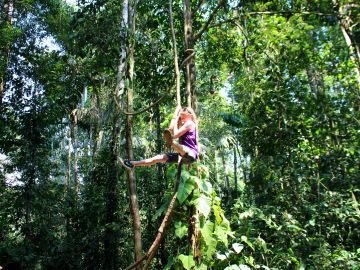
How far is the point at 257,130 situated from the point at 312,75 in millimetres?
2336

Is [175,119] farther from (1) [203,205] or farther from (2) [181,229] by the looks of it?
(2) [181,229]

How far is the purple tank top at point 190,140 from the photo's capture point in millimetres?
4039

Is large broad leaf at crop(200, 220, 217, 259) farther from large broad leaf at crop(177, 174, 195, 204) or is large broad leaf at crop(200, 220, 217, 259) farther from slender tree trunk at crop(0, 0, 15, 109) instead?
slender tree trunk at crop(0, 0, 15, 109)

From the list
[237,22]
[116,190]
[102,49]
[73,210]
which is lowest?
[73,210]

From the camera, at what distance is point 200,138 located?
5863 mm

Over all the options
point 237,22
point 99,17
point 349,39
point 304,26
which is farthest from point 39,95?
point 349,39

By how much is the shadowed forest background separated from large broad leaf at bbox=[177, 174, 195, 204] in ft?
0.04

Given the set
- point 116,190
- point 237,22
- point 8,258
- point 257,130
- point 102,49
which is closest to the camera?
point 102,49

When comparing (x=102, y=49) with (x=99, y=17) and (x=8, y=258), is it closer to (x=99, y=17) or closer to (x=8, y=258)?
(x=99, y=17)

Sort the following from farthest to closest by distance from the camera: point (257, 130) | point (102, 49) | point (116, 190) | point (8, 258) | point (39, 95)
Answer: point (39, 95) < point (116, 190) < point (8, 258) < point (257, 130) < point (102, 49)

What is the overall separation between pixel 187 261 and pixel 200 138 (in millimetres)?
2670

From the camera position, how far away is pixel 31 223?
28.0ft

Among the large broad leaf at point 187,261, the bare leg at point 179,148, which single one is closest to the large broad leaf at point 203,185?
the bare leg at point 179,148

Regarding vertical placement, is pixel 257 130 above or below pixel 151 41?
below
